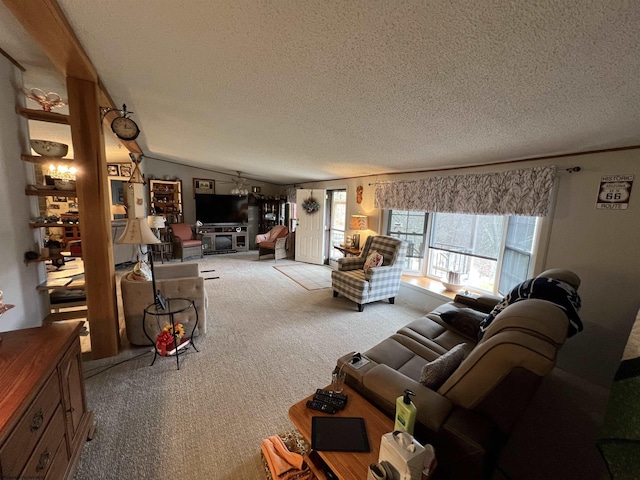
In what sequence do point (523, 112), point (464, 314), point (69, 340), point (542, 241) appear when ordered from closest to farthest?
point (69, 340) < point (523, 112) < point (464, 314) < point (542, 241)

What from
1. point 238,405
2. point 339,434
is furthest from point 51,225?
point 339,434

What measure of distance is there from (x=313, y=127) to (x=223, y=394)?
249 centimetres

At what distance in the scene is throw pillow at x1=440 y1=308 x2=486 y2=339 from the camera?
195 centimetres

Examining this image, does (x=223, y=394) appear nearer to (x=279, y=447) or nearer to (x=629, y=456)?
(x=279, y=447)

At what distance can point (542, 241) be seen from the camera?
2.47 metres

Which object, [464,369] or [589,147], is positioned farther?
[589,147]

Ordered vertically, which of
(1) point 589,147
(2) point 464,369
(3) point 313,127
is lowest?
(2) point 464,369

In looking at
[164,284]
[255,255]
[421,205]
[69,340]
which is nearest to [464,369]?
[69,340]

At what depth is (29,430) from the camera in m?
0.93

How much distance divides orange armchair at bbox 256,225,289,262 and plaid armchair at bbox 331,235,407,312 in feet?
9.11

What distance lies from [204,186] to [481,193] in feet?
22.2

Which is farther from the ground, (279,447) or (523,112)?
(523,112)

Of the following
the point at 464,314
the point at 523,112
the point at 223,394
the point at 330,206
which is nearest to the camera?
the point at 523,112

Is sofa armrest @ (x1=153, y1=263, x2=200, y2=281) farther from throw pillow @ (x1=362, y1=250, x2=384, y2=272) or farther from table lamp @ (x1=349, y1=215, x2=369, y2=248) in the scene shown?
table lamp @ (x1=349, y1=215, x2=369, y2=248)
